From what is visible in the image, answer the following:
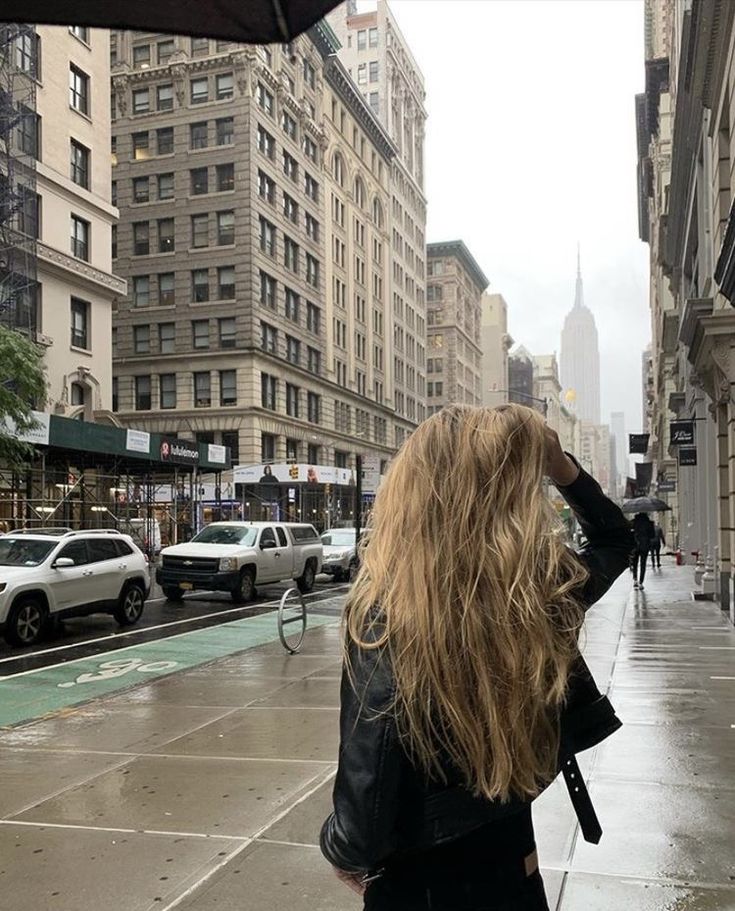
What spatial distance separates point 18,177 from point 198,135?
24737mm

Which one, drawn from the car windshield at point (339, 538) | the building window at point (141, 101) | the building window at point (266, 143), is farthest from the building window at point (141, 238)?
the car windshield at point (339, 538)

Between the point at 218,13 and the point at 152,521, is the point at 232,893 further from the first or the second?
the point at 152,521

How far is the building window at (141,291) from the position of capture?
56.5m

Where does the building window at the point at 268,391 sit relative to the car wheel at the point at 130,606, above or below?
above

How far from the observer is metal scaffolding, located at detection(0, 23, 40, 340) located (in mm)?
31719

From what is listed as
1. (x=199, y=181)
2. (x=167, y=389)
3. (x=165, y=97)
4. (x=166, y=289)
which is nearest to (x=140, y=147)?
(x=165, y=97)

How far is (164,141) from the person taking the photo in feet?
186

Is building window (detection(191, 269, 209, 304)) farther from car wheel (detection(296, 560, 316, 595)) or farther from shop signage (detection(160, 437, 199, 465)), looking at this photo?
car wheel (detection(296, 560, 316, 595))

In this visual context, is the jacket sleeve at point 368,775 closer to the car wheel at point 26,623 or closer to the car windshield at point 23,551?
the car wheel at point 26,623

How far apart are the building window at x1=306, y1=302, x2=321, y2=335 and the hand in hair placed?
61700 mm

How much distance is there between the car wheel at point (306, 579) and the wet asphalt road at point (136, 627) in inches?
15.1

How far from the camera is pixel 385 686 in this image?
1.77 meters

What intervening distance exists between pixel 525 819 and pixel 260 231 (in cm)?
5564

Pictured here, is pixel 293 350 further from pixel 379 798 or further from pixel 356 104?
pixel 379 798
